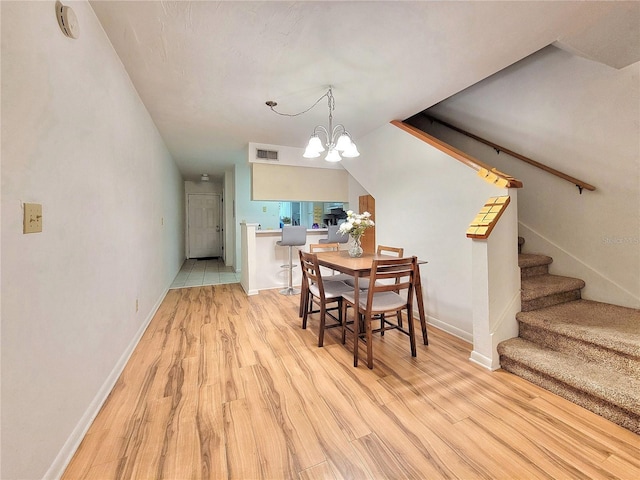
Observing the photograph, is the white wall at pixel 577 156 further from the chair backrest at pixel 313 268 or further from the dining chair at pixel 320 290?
the chair backrest at pixel 313 268

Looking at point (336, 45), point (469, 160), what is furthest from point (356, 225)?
point (336, 45)

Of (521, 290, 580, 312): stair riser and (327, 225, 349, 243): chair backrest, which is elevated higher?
(327, 225, 349, 243): chair backrest

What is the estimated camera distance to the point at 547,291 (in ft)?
6.85

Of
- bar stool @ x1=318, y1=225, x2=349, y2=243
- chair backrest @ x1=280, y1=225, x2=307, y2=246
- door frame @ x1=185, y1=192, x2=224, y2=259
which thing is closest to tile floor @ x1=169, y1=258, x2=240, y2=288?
door frame @ x1=185, y1=192, x2=224, y2=259

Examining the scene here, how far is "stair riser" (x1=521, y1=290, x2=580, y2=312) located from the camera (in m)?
2.04

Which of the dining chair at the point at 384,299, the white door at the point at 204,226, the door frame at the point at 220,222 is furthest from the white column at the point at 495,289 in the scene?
the white door at the point at 204,226

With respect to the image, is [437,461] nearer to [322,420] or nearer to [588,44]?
[322,420]

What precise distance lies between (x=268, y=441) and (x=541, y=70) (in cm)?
366

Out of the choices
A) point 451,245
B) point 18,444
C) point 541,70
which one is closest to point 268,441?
point 18,444

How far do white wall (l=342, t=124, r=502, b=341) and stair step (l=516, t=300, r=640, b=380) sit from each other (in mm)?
509

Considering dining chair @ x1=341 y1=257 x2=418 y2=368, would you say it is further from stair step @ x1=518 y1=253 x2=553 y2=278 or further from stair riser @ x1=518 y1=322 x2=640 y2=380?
stair step @ x1=518 y1=253 x2=553 y2=278

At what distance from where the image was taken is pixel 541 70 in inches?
93.4

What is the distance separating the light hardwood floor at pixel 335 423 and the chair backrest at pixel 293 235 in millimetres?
1776

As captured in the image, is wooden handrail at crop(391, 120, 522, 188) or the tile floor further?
the tile floor
